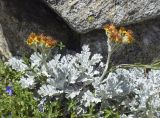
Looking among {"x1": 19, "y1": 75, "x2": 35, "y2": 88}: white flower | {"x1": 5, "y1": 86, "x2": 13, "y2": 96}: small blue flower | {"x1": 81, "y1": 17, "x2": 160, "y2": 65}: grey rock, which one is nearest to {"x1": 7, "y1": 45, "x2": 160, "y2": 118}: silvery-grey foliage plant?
{"x1": 19, "y1": 75, "x2": 35, "y2": 88}: white flower

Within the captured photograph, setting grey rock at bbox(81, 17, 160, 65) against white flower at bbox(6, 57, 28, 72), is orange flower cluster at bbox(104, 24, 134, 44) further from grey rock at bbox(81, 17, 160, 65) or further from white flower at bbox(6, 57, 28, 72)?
white flower at bbox(6, 57, 28, 72)

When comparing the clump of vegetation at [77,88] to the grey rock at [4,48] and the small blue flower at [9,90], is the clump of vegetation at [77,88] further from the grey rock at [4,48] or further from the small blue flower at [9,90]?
the grey rock at [4,48]

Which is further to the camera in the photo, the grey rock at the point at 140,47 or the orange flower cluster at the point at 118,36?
the grey rock at the point at 140,47

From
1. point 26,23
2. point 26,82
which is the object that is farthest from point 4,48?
point 26,82

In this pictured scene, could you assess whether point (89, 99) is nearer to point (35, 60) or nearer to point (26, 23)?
point (35, 60)

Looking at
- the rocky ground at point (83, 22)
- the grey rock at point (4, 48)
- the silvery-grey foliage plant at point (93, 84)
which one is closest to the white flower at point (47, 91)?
the silvery-grey foliage plant at point (93, 84)

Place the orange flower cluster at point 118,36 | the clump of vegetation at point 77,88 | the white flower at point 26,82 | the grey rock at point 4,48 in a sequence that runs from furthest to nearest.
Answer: the grey rock at point 4,48, the white flower at point 26,82, the clump of vegetation at point 77,88, the orange flower cluster at point 118,36

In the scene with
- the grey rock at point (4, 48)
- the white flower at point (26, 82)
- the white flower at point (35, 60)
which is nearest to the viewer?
the white flower at point (26, 82)
